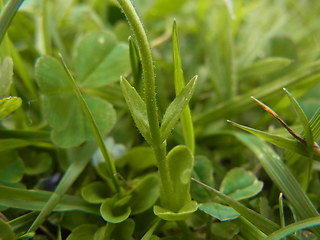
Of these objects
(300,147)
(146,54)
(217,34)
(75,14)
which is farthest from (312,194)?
(75,14)

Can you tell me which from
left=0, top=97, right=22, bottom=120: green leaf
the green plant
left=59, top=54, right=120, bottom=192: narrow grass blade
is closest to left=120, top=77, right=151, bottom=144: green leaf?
the green plant

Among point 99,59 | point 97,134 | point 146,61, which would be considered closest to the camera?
point 146,61

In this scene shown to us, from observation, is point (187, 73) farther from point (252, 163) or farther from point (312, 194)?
point (312, 194)

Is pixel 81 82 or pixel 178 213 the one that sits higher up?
pixel 81 82

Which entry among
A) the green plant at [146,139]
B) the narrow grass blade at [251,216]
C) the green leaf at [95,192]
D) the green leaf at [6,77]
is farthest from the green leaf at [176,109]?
the green leaf at [6,77]

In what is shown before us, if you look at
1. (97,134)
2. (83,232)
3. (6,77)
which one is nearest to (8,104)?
(6,77)

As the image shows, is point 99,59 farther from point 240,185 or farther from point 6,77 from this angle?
point 240,185
